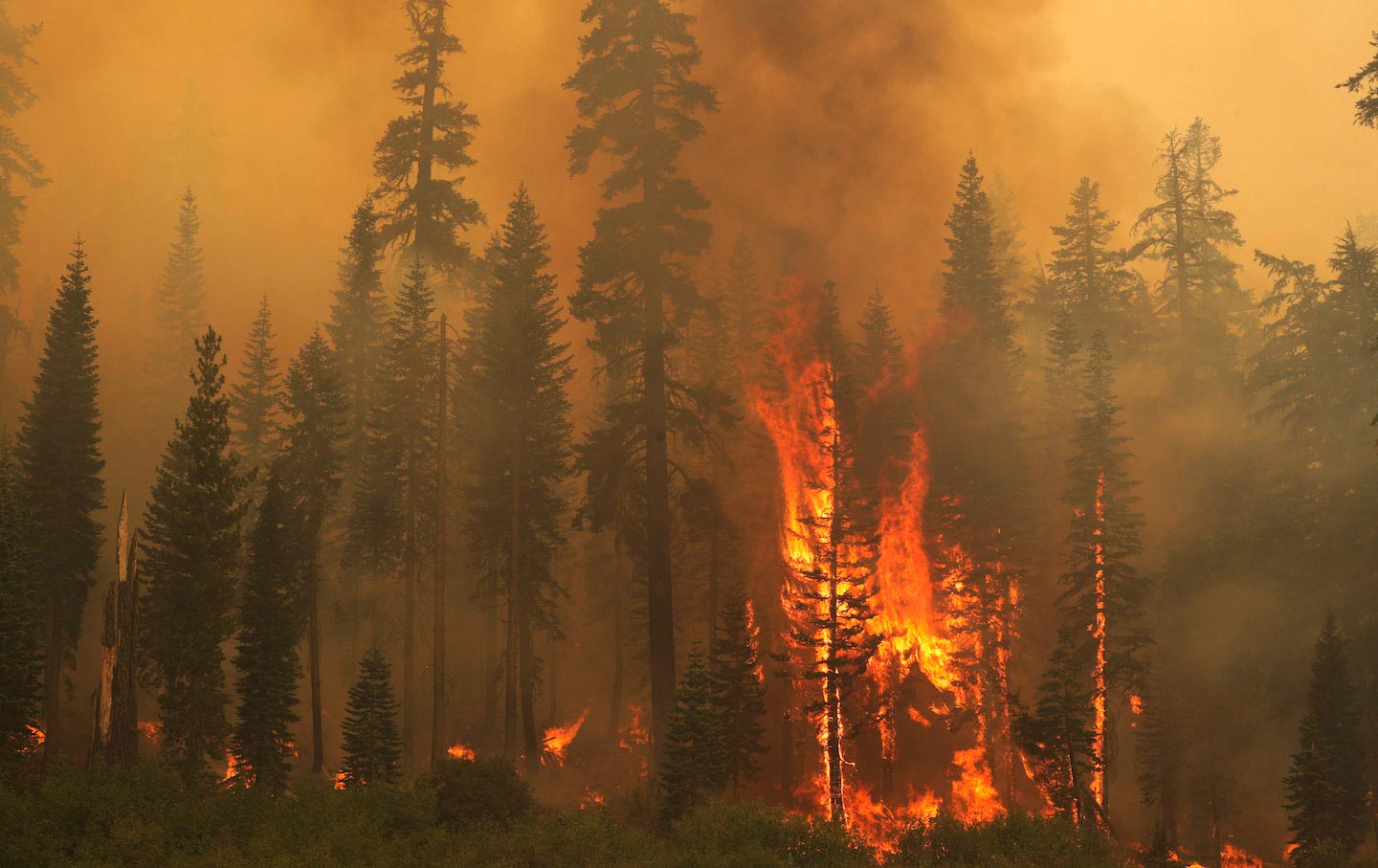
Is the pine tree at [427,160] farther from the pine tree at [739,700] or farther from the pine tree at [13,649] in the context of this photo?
the pine tree at [739,700]

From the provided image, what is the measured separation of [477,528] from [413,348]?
718 cm

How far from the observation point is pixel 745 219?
158 ft

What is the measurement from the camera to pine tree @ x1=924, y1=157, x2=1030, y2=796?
131 ft

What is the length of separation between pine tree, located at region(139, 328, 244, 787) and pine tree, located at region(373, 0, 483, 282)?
1138 cm

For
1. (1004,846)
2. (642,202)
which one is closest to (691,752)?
(1004,846)

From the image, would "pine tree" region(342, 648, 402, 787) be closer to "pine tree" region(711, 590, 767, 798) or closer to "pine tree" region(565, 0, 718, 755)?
"pine tree" region(565, 0, 718, 755)

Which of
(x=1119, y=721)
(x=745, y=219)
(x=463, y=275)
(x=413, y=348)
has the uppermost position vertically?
(x=745, y=219)

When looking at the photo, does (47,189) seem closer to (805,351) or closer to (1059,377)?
(805,351)

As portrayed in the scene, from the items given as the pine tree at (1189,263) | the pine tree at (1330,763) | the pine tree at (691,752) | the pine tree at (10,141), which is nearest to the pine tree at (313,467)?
the pine tree at (691,752)

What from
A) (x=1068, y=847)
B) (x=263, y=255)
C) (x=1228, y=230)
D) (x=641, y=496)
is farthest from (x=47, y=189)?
(x=1068, y=847)

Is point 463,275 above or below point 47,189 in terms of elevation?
below

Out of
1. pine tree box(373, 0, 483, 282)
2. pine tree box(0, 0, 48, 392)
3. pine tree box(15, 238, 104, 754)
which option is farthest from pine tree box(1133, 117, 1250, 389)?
pine tree box(0, 0, 48, 392)

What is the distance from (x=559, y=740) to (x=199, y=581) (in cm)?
2583

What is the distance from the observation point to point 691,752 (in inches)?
1011
